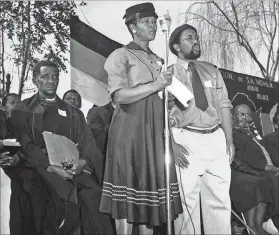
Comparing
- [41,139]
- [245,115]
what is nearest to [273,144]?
[245,115]

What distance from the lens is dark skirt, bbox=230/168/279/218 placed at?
3.61 metres

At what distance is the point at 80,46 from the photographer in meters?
3.65

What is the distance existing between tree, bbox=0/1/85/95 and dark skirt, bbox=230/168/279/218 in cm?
159

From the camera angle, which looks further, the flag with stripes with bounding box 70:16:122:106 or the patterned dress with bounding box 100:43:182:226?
the flag with stripes with bounding box 70:16:122:106

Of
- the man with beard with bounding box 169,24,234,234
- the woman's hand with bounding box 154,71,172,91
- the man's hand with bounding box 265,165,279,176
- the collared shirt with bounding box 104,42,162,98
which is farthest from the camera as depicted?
the man's hand with bounding box 265,165,279,176

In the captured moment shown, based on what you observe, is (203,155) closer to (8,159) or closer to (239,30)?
(8,159)

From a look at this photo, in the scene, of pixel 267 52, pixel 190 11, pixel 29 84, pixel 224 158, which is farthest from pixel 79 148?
pixel 267 52

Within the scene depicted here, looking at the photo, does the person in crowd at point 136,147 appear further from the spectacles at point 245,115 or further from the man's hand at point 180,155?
the spectacles at point 245,115

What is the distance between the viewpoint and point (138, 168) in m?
2.77

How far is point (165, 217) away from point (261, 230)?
1269mm

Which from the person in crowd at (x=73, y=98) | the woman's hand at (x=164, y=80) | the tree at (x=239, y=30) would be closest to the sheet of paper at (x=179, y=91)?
the woman's hand at (x=164, y=80)

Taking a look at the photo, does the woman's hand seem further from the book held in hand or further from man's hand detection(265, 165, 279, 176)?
man's hand detection(265, 165, 279, 176)

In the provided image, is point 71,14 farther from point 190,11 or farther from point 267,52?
point 267,52

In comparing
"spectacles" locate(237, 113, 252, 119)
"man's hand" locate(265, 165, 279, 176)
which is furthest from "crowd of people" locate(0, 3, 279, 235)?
"spectacles" locate(237, 113, 252, 119)
